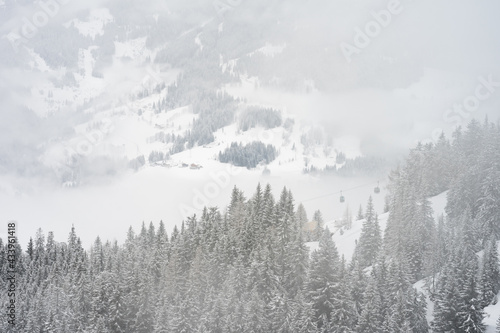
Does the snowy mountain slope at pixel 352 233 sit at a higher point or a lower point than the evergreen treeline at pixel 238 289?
higher

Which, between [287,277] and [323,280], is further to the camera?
[287,277]

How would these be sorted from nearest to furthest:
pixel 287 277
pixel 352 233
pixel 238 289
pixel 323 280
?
pixel 323 280 → pixel 238 289 → pixel 287 277 → pixel 352 233

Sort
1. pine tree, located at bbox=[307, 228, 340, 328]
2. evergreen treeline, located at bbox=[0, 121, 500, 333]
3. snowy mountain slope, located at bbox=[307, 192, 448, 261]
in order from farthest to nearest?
snowy mountain slope, located at bbox=[307, 192, 448, 261]
evergreen treeline, located at bbox=[0, 121, 500, 333]
pine tree, located at bbox=[307, 228, 340, 328]

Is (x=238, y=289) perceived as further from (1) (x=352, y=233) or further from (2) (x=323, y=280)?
(1) (x=352, y=233)

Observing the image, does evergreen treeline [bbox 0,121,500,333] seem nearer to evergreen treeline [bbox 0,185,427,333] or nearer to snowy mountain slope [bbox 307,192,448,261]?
evergreen treeline [bbox 0,185,427,333]

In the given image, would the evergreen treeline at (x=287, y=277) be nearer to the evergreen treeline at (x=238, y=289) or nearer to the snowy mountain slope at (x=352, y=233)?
the evergreen treeline at (x=238, y=289)

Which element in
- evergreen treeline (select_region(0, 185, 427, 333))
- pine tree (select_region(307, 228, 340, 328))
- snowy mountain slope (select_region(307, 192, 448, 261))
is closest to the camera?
pine tree (select_region(307, 228, 340, 328))

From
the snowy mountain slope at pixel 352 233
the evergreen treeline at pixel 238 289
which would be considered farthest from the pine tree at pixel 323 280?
the snowy mountain slope at pixel 352 233

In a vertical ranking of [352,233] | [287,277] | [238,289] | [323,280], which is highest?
[352,233]

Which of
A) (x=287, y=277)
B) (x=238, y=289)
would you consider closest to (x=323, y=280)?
(x=287, y=277)

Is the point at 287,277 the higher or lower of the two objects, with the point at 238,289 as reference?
higher

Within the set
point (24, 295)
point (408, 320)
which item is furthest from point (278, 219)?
point (24, 295)

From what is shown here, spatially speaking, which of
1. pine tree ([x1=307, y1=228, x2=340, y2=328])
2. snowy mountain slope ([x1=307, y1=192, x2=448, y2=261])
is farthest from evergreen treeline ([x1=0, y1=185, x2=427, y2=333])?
snowy mountain slope ([x1=307, y1=192, x2=448, y2=261])

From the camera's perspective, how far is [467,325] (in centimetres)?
7469
